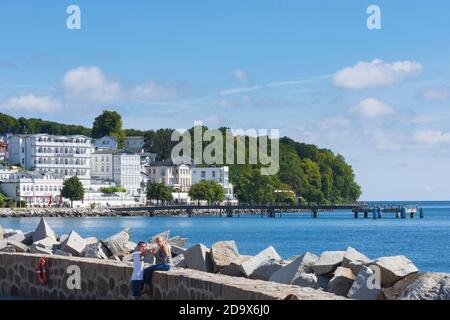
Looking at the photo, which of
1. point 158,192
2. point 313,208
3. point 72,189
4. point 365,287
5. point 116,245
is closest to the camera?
point 365,287

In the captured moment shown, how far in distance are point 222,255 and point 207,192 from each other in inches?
6796

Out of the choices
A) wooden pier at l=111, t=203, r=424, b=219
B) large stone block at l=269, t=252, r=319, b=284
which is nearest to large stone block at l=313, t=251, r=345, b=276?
large stone block at l=269, t=252, r=319, b=284

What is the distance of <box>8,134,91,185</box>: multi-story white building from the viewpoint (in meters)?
194

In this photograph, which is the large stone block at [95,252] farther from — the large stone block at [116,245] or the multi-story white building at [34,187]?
the multi-story white building at [34,187]

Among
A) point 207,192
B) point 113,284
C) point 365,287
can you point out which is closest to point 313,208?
point 207,192

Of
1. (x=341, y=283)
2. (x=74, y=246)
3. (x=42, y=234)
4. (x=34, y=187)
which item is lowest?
(x=341, y=283)

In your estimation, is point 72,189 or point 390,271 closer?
point 390,271

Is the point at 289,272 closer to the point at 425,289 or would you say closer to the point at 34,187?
the point at 425,289

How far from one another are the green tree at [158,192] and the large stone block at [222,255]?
171743mm

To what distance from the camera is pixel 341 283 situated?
18.9m

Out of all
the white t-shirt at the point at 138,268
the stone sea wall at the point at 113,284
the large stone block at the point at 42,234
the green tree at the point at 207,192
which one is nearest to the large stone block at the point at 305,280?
the stone sea wall at the point at 113,284
